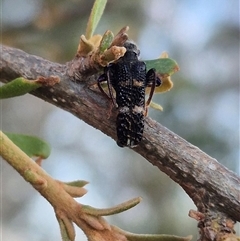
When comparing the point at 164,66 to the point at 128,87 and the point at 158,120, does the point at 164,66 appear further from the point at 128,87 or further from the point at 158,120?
the point at 158,120

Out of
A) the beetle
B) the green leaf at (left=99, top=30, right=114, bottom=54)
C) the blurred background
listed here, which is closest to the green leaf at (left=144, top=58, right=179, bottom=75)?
the beetle

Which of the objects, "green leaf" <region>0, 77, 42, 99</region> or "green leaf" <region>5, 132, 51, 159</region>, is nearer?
"green leaf" <region>0, 77, 42, 99</region>

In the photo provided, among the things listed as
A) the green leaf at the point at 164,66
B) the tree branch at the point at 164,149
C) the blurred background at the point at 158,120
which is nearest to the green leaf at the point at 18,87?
the tree branch at the point at 164,149

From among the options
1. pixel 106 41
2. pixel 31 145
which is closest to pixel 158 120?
pixel 31 145

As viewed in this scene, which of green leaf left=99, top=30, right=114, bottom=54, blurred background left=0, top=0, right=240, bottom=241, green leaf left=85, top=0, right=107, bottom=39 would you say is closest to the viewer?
green leaf left=99, top=30, right=114, bottom=54

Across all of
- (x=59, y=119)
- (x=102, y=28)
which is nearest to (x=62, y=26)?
(x=102, y=28)

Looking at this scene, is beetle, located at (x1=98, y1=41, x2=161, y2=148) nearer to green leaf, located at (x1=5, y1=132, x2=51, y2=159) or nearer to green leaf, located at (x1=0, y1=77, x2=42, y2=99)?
green leaf, located at (x1=0, y1=77, x2=42, y2=99)

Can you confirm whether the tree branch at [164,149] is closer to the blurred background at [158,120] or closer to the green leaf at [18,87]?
the green leaf at [18,87]
